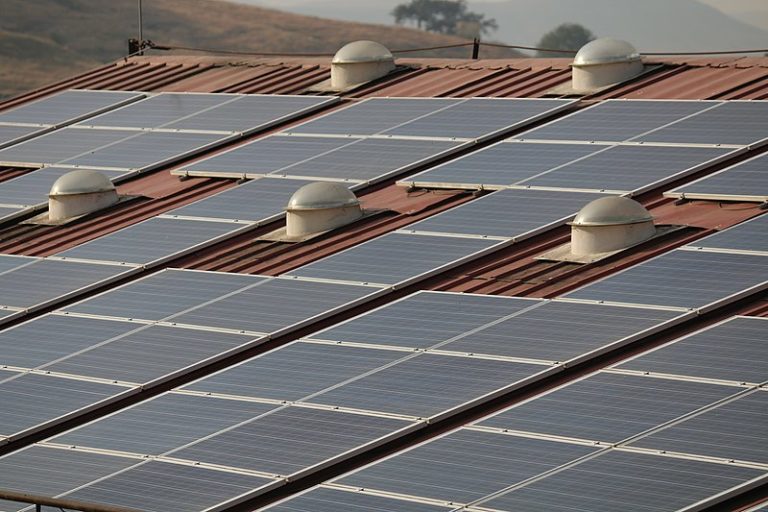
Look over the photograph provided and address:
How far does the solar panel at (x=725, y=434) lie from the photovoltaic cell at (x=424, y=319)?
573 centimetres

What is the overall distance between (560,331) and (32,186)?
769 inches

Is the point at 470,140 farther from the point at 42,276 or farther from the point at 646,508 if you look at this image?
the point at 646,508

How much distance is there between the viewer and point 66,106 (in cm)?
5016

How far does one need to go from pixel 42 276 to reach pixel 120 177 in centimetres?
623

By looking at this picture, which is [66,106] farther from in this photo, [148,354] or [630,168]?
[630,168]

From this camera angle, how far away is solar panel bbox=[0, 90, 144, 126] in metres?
49.0

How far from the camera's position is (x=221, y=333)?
1287 inches

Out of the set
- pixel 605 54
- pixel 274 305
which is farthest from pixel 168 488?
pixel 605 54

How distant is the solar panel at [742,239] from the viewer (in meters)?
30.2

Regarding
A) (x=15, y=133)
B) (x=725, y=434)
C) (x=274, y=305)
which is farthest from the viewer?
(x=15, y=133)

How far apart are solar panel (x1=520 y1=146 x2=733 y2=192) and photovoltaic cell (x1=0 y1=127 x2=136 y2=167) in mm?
14748

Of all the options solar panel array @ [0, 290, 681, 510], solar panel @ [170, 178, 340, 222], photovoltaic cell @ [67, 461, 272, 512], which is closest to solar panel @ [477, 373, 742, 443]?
solar panel array @ [0, 290, 681, 510]

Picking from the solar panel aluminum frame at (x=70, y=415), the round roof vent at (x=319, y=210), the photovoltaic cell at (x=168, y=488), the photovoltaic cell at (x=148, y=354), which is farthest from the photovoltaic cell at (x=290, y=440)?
the round roof vent at (x=319, y=210)

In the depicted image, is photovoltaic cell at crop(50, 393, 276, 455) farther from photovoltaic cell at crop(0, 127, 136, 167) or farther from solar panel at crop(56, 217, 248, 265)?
photovoltaic cell at crop(0, 127, 136, 167)
